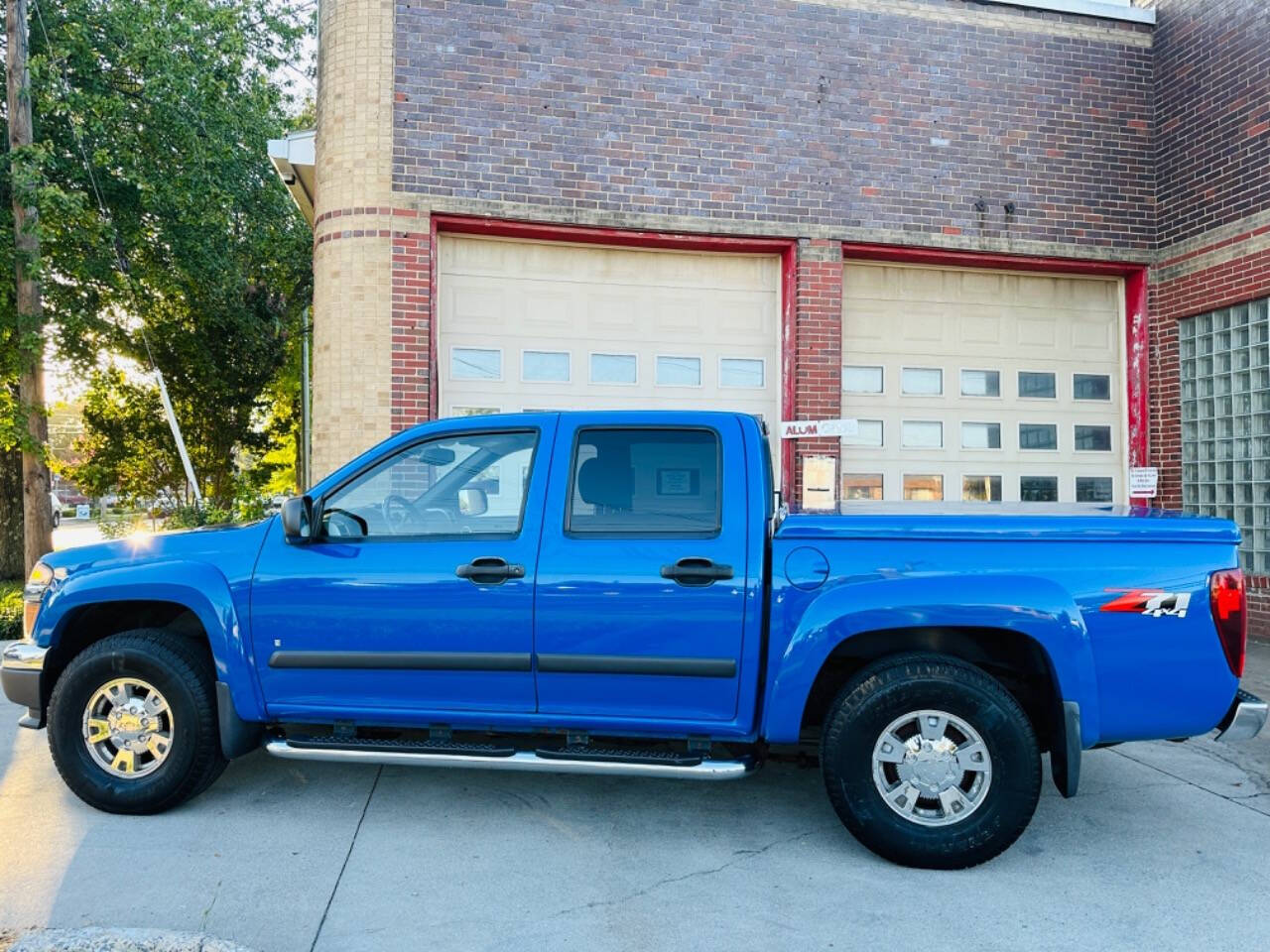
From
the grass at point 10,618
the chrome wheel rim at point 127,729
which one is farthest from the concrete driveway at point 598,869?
the grass at point 10,618

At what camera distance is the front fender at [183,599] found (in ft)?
13.9

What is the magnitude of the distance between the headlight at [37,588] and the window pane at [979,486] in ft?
26.5

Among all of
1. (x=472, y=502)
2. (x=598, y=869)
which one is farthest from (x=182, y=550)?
(x=598, y=869)

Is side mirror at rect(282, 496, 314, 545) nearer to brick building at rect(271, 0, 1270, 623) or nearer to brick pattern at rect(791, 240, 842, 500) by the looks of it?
brick building at rect(271, 0, 1270, 623)

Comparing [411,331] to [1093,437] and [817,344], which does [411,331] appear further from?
[1093,437]

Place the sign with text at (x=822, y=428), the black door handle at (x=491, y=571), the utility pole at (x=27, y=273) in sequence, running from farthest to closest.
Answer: the utility pole at (x=27, y=273), the sign with text at (x=822, y=428), the black door handle at (x=491, y=571)

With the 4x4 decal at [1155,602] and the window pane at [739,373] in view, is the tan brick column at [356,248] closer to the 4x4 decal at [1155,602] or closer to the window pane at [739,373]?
the window pane at [739,373]

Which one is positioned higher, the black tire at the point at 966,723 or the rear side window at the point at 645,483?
the rear side window at the point at 645,483

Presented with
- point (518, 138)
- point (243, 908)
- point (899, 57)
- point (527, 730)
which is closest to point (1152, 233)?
point (899, 57)

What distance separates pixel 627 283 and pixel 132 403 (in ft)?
50.2

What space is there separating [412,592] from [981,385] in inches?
297

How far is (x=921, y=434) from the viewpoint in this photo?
988 cm

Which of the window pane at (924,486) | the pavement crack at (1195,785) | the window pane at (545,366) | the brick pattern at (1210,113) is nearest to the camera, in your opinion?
the pavement crack at (1195,785)

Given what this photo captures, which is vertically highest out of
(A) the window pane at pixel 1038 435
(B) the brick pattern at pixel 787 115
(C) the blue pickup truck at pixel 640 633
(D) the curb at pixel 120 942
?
(B) the brick pattern at pixel 787 115
